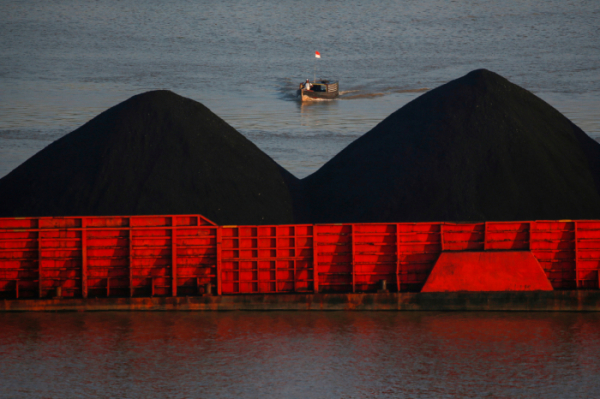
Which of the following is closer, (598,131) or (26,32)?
(598,131)

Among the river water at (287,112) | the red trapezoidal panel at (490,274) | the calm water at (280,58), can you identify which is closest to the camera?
the river water at (287,112)

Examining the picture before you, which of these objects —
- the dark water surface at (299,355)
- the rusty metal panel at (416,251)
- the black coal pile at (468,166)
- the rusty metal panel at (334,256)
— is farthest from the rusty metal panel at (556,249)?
the rusty metal panel at (334,256)

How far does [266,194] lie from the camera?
24.3 metres

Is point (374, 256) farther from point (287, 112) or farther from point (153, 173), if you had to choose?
point (287, 112)

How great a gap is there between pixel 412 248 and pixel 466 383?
22.2 feet

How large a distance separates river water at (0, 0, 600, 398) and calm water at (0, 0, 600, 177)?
1.36 ft

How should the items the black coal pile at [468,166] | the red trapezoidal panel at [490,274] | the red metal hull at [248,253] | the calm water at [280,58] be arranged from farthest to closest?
the calm water at [280,58], the black coal pile at [468,166], the red metal hull at [248,253], the red trapezoidal panel at [490,274]

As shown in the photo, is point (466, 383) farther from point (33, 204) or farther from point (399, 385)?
point (33, 204)

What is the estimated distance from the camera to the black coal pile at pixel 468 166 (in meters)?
22.8

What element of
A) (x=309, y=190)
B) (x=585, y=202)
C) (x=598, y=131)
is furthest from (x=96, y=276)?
(x=598, y=131)

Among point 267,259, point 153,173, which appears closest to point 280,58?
point 153,173

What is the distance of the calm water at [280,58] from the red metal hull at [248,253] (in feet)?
79.2

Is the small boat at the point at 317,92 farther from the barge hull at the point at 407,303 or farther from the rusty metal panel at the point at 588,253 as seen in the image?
the barge hull at the point at 407,303

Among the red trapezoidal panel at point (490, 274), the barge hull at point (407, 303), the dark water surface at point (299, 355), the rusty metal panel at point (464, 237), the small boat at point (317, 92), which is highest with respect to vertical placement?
the small boat at point (317, 92)
